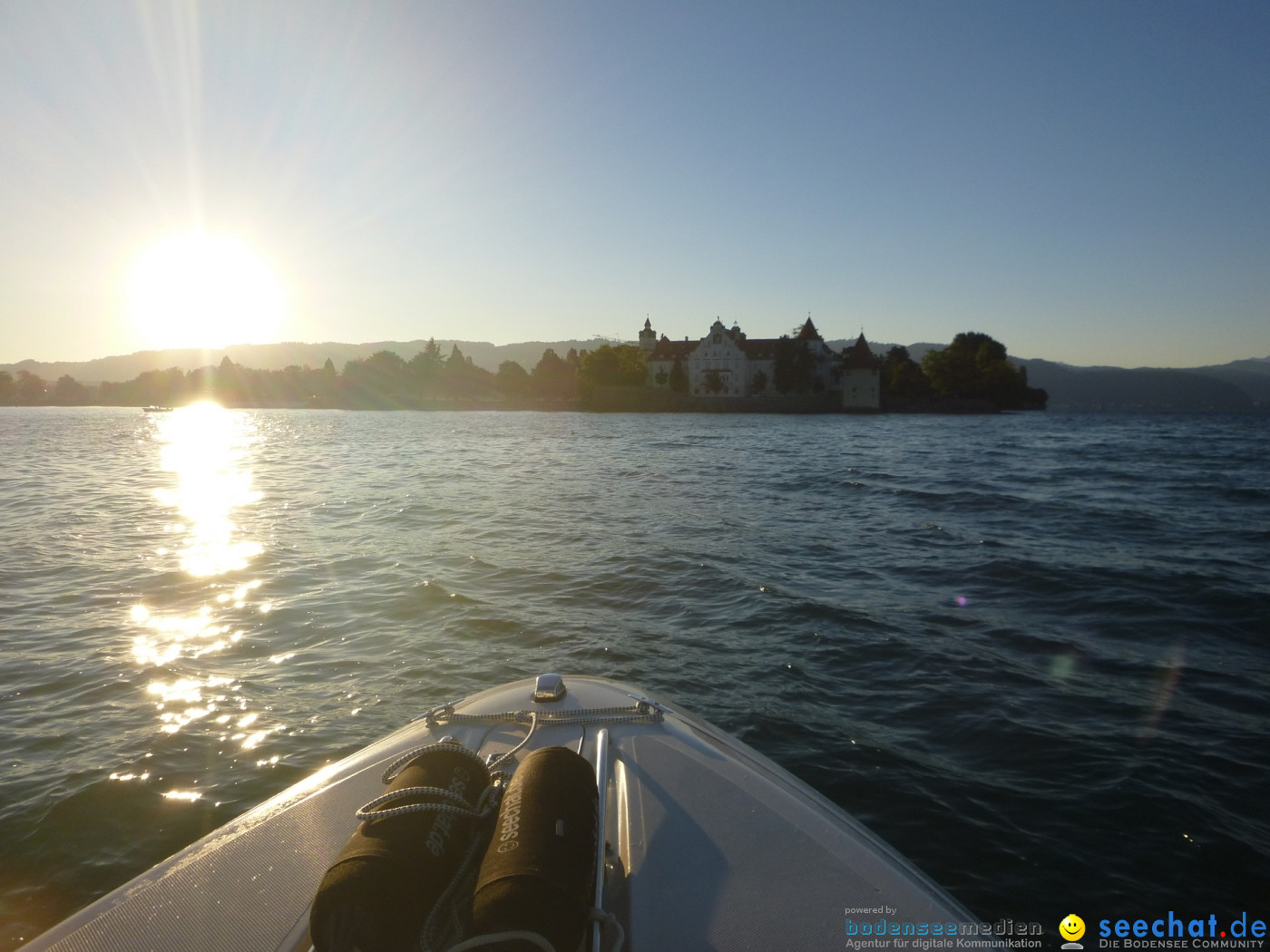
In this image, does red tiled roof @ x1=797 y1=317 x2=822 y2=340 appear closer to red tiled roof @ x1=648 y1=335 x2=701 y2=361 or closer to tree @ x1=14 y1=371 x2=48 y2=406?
red tiled roof @ x1=648 y1=335 x2=701 y2=361

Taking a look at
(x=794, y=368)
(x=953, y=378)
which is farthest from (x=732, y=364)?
(x=953, y=378)

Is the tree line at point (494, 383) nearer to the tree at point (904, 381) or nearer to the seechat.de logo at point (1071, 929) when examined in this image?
the tree at point (904, 381)

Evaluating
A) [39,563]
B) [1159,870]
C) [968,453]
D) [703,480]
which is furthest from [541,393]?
[1159,870]

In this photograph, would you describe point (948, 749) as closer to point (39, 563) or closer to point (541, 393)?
point (39, 563)

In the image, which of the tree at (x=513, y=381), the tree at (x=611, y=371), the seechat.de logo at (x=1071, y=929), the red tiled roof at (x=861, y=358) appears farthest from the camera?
the tree at (x=513, y=381)

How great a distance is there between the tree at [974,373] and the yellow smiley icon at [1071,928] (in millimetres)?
105727

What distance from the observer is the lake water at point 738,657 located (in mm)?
3971

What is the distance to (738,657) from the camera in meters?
6.68

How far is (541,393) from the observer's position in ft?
409

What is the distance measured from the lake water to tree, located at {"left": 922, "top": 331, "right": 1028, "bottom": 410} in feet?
296

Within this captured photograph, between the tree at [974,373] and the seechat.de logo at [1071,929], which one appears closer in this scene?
the seechat.de logo at [1071,929]

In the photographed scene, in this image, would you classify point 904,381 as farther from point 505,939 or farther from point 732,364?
point 505,939

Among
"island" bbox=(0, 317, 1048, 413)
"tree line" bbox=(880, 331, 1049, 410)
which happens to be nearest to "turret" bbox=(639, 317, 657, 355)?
"island" bbox=(0, 317, 1048, 413)

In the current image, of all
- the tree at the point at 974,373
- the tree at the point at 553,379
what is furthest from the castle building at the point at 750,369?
the tree at the point at 553,379
